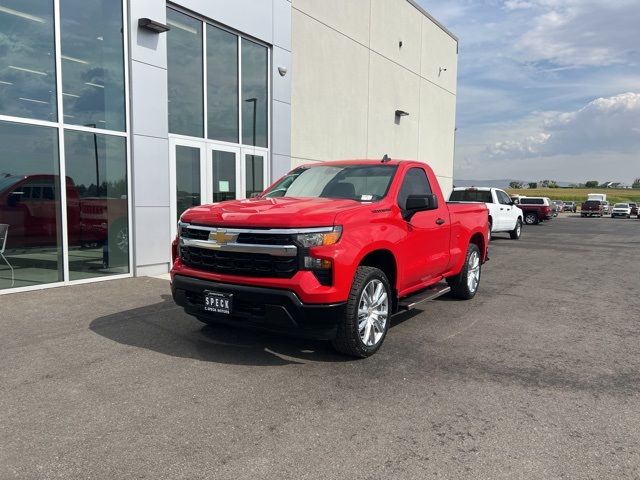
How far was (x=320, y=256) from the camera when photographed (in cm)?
427

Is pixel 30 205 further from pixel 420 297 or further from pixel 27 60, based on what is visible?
pixel 420 297

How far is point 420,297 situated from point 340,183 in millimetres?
1613

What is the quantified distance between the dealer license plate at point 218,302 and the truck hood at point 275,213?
65cm

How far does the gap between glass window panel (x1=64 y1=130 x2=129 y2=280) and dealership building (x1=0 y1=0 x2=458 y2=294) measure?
2 cm

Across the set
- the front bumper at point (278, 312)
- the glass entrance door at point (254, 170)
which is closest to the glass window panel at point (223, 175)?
the glass entrance door at point (254, 170)

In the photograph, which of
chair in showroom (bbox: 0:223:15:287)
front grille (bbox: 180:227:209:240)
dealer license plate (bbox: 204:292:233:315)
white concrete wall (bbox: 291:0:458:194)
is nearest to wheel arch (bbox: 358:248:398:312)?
dealer license plate (bbox: 204:292:233:315)

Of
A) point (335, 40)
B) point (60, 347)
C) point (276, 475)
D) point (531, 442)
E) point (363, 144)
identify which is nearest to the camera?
point (276, 475)

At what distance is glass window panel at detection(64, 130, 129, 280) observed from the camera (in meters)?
8.53

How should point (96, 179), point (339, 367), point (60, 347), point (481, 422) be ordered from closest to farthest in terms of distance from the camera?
point (481, 422) < point (339, 367) < point (60, 347) < point (96, 179)

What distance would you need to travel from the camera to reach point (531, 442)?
10.6ft

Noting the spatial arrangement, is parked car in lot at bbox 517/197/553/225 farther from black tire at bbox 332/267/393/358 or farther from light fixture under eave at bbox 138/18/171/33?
black tire at bbox 332/267/393/358

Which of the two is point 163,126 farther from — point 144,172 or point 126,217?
point 126,217

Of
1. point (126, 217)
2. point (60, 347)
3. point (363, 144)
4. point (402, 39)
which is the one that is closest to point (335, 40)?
point (363, 144)

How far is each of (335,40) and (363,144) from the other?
3.61 meters
